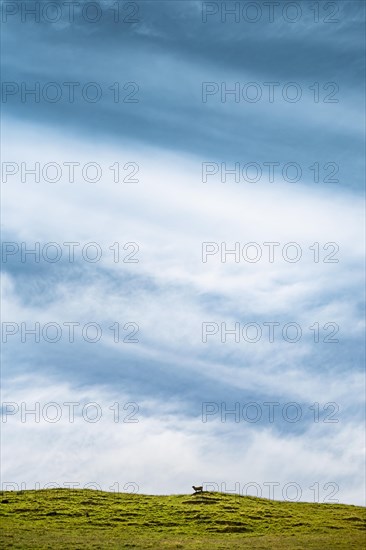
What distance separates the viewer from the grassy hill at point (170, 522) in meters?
48.3

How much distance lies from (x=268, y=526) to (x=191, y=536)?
10644 mm

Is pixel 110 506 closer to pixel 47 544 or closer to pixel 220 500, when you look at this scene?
pixel 220 500

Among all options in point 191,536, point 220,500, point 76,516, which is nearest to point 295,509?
point 220,500

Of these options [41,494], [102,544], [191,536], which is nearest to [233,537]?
[191,536]

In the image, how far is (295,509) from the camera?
68.9 meters

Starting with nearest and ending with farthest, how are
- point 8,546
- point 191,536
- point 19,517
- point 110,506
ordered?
point 8,546
point 191,536
point 19,517
point 110,506

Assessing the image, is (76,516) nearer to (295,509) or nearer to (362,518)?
(295,509)

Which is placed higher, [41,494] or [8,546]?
[41,494]

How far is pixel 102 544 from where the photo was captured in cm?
4559

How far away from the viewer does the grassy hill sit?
1901 inches

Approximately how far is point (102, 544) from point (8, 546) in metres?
7.37

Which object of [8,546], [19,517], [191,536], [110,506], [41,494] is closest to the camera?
[8,546]

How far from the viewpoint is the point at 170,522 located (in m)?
58.8

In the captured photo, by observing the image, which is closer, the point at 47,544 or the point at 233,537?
the point at 47,544
